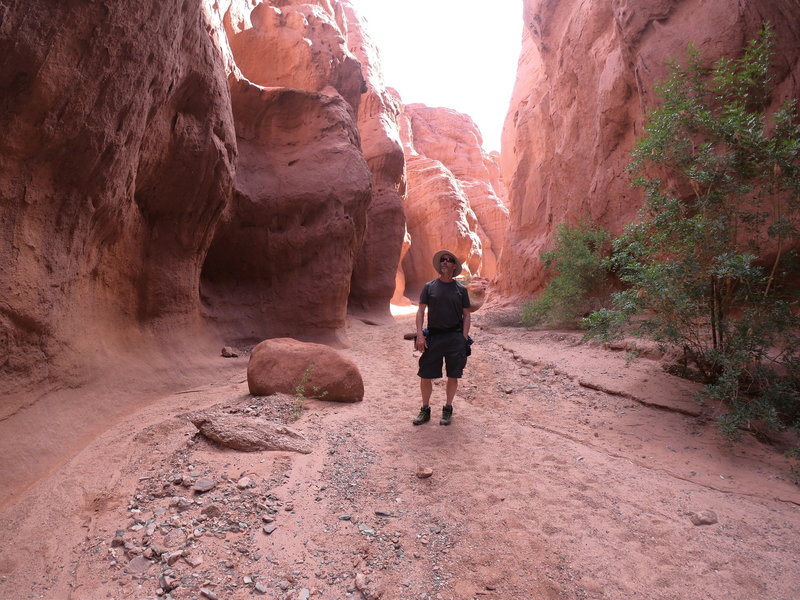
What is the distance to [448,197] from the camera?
2592 cm

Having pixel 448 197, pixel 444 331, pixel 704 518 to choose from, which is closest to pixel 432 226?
A: pixel 448 197

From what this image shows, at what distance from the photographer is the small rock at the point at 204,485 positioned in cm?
278

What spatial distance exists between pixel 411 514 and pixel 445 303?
82.8 inches

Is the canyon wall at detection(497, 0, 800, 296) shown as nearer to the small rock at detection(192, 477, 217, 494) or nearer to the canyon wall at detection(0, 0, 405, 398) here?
the canyon wall at detection(0, 0, 405, 398)

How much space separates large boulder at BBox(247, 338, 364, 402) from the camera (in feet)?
16.1

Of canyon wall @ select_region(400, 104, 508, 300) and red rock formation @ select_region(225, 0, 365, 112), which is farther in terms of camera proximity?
canyon wall @ select_region(400, 104, 508, 300)

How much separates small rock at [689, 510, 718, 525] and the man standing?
6.99ft

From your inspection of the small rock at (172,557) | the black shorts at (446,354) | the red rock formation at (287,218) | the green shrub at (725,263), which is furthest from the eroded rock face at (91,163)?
the green shrub at (725,263)

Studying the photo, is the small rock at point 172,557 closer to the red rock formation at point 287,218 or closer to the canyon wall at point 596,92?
the red rock formation at point 287,218

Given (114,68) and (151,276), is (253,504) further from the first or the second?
(151,276)

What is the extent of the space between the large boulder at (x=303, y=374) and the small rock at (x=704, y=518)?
11.1 ft

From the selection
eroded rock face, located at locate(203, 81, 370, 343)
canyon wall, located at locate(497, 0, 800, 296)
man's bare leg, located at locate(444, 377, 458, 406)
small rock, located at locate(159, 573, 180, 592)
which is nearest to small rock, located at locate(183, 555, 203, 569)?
small rock, located at locate(159, 573, 180, 592)

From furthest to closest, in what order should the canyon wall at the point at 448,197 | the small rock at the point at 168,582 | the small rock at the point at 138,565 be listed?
1. the canyon wall at the point at 448,197
2. the small rock at the point at 138,565
3. the small rock at the point at 168,582

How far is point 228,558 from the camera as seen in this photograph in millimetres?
2271
